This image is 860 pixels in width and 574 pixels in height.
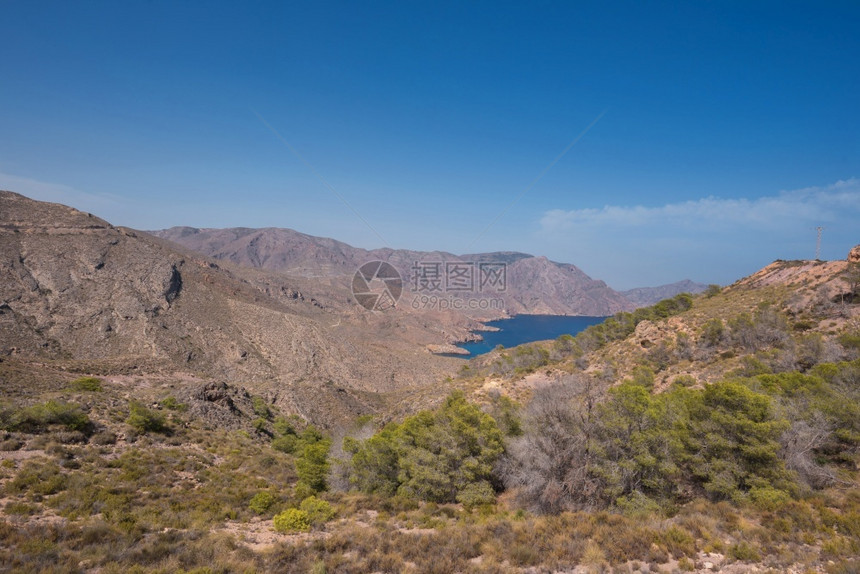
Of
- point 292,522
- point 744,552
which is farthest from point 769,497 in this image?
point 292,522

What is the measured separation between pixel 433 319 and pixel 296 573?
596ft

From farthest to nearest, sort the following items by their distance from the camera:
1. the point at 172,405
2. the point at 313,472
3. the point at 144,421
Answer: the point at 172,405, the point at 144,421, the point at 313,472

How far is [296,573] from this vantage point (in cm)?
891

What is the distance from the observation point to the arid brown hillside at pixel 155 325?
50.2 m

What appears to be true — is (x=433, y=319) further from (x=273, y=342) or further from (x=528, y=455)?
(x=528, y=455)

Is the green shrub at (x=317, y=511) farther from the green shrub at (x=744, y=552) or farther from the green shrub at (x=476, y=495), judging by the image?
the green shrub at (x=744, y=552)

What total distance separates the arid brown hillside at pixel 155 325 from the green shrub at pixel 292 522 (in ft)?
114

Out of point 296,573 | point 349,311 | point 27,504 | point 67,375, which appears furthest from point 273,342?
point 349,311

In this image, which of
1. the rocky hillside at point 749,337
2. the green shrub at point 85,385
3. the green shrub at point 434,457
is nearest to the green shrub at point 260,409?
the green shrub at point 85,385

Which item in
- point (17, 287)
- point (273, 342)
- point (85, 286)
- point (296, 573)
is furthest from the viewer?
point (273, 342)

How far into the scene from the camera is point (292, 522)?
1334cm

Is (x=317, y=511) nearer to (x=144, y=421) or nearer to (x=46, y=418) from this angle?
(x=144, y=421)

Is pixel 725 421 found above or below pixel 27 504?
above

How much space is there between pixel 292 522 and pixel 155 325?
2454 inches
